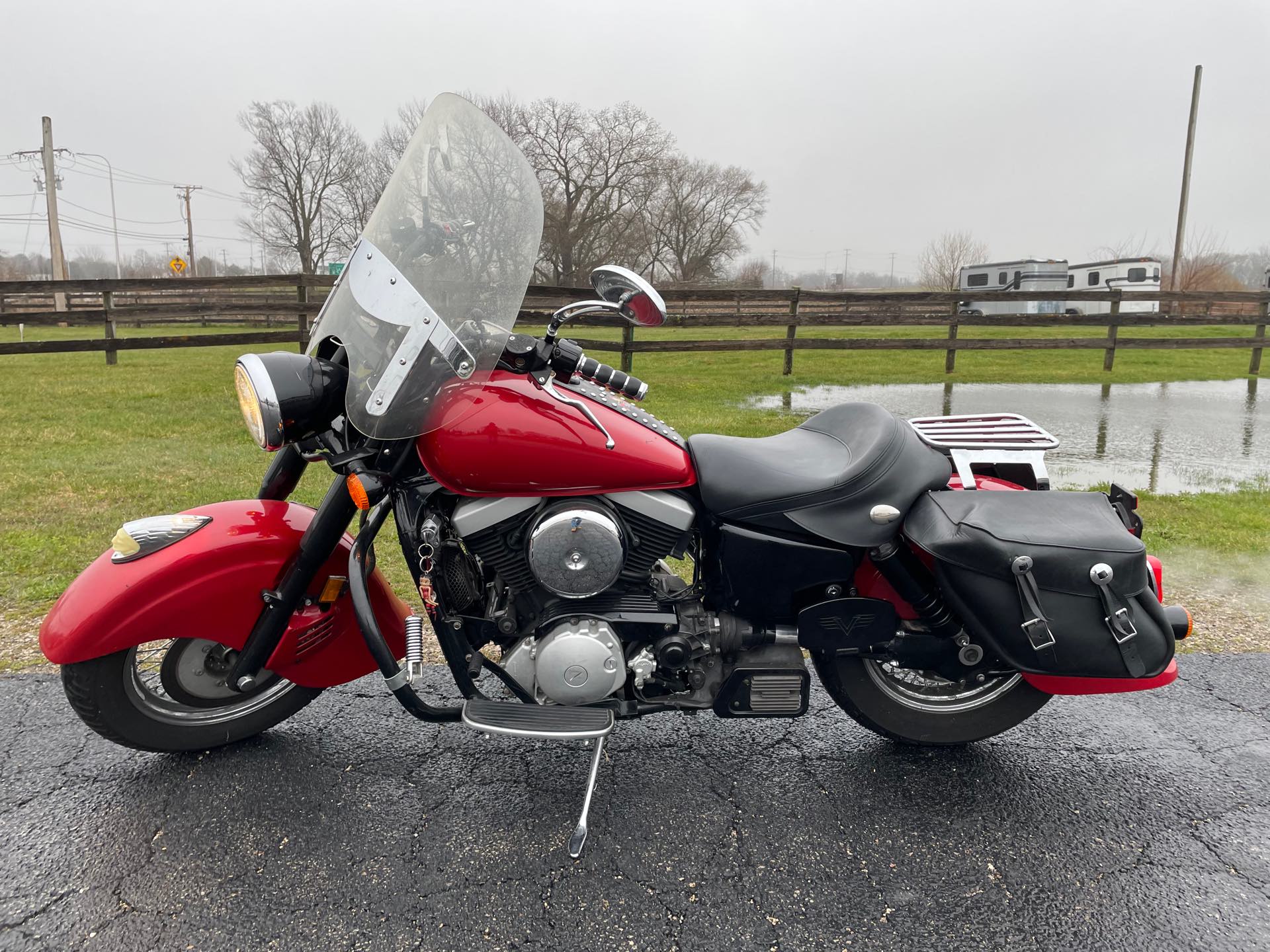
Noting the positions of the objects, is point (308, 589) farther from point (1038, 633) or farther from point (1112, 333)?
point (1112, 333)

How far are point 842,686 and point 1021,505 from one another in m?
0.79

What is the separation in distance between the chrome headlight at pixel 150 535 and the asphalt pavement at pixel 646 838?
73 centimetres

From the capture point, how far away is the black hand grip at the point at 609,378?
210cm

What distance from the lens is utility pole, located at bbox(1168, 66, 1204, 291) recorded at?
26.7 m

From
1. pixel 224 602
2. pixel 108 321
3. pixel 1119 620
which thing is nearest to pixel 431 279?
pixel 224 602

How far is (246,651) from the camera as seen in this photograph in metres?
2.46

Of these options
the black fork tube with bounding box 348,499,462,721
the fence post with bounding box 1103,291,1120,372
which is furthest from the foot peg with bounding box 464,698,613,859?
the fence post with bounding box 1103,291,1120,372

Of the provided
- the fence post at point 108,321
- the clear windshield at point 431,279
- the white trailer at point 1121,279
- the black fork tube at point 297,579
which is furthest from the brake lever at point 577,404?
the white trailer at point 1121,279

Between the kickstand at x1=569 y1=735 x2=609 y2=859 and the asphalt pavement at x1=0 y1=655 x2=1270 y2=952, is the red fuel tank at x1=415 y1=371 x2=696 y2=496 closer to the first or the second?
the kickstand at x1=569 y1=735 x2=609 y2=859

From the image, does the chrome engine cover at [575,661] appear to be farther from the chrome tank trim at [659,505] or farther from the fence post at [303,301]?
the fence post at [303,301]

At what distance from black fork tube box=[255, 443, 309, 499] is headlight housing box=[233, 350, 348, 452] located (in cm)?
37

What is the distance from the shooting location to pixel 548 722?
2.30 metres

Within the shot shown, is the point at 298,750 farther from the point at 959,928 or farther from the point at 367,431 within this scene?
the point at 959,928

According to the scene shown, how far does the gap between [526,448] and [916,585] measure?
4.02ft
